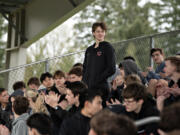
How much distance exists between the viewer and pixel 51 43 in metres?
29.0

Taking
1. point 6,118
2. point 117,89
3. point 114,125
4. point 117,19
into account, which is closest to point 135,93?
point 114,125

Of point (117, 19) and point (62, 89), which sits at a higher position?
point (117, 19)

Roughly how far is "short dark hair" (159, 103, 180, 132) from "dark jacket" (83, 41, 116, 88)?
9.43ft

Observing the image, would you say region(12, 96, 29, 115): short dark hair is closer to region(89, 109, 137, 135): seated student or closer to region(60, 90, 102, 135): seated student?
region(60, 90, 102, 135): seated student

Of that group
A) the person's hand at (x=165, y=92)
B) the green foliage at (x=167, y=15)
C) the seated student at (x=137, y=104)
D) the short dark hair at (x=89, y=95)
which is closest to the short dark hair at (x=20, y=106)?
the short dark hair at (x=89, y=95)

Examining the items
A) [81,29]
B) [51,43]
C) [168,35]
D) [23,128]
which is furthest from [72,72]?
[81,29]

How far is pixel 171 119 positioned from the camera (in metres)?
2.29

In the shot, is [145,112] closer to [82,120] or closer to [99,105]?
[99,105]

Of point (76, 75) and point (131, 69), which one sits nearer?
point (76, 75)

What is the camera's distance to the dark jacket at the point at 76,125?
157 inches

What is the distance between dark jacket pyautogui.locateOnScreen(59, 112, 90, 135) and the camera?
398 cm

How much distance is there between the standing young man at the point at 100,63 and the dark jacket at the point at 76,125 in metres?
1.14

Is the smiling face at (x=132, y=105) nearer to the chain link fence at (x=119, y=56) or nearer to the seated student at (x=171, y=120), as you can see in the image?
the seated student at (x=171, y=120)

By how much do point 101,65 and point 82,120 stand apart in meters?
1.43
